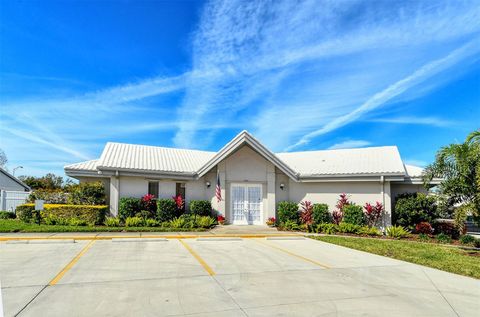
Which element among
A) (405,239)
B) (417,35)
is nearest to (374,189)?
(405,239)

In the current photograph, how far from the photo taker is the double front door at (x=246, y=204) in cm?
1967

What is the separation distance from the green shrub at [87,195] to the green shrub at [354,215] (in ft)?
43.4

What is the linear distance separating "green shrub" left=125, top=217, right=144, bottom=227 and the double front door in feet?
17.4

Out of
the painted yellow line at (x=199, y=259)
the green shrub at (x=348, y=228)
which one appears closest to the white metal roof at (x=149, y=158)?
the painted yellow line at (x=199, y=259)

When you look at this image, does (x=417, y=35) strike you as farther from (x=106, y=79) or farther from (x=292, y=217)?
(x=106, y=79)

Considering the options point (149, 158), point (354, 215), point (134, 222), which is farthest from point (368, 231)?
Result: point (149, 158)

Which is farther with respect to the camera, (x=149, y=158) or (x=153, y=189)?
(x=149, y=158)

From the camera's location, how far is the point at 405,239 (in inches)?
638

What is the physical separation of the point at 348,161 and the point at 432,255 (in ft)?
33.8

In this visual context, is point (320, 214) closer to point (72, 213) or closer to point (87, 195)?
point (87, 195)

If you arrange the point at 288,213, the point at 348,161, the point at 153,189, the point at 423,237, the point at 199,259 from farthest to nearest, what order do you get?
the point at 348,161 → the point at 153,189 → the point at 288,213 → the point at 423,237 → the point at 199,259

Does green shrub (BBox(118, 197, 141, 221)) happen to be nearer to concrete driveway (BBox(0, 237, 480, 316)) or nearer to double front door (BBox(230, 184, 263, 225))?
double front door (BBox(230, 184, 263, 225))

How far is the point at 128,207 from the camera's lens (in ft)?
57.7

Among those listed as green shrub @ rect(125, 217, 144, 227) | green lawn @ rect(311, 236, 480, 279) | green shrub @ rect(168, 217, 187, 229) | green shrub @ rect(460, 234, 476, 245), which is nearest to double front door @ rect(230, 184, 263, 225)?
green shrub @ rect(168, 217, 187, 229)
